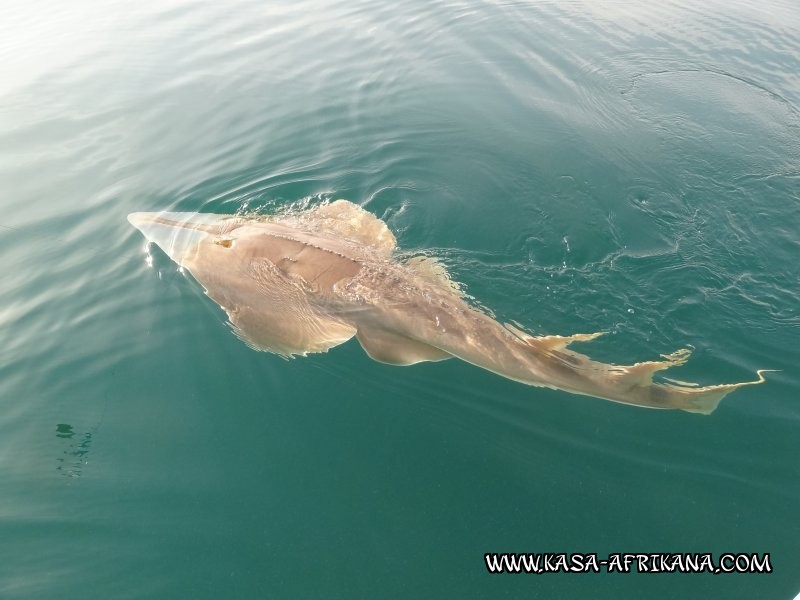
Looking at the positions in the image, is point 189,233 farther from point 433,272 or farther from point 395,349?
point 395,349

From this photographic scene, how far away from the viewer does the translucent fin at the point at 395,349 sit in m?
6.68

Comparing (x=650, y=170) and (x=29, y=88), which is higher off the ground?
(x=29, y=88)

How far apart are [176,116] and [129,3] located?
14.9 metres

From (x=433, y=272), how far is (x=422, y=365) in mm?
Result: 1583

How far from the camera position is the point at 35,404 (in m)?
7.09

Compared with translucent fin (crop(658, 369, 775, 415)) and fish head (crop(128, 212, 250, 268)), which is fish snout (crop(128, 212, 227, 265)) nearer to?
fish head (crop(128, 212, 250, 268))

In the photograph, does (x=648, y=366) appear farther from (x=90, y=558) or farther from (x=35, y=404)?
(x=35, y=404)

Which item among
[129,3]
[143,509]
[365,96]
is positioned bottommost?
[143,509]

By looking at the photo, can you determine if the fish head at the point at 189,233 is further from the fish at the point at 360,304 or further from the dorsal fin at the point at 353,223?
the dorsal fin at the point at 353,223

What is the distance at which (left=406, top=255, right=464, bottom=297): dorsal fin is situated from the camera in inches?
299

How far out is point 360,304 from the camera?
725cm

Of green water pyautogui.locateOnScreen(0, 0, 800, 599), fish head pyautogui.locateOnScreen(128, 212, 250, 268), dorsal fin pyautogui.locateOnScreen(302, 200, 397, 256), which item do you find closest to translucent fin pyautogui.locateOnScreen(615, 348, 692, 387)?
green water pyautogui.locateOnScreen(0, 0, 800, 599)

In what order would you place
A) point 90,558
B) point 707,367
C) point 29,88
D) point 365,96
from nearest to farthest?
point 90,558 → point 707,367 → point 365,96 → point 29,88

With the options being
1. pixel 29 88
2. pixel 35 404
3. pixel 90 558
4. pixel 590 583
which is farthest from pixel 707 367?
pixel 29 88
